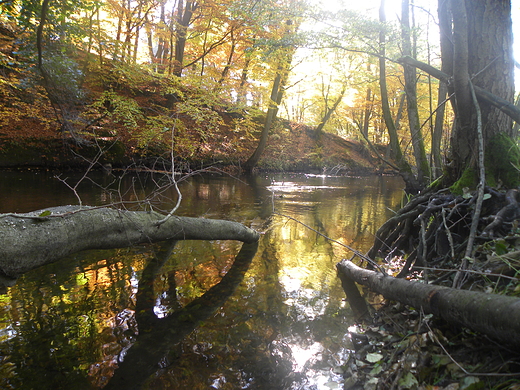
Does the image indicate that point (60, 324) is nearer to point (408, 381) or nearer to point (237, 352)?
point (237, 352)

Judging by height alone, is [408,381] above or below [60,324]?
above

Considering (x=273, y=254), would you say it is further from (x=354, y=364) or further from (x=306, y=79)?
(x=306, y=79)

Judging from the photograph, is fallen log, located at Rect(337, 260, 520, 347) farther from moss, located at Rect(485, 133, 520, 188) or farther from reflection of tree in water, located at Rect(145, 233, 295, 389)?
moss, located at Rect(485, 133, 520, 188)

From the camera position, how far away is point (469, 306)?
1660 mm

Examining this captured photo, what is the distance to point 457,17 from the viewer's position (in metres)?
3.19

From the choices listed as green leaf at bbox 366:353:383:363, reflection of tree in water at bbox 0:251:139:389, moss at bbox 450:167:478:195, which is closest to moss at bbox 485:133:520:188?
moss at bbox 450:167:478:195

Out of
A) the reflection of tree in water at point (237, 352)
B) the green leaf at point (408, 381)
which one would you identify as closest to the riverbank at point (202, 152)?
the reflection of tree in water at point (237, 352)

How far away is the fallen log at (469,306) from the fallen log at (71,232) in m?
2.55

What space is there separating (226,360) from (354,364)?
977 millimetres

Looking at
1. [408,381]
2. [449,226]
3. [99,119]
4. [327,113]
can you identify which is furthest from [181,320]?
[327,113]

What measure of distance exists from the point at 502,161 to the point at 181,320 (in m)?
3.92

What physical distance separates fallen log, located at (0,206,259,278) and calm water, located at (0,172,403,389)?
13.2 inches

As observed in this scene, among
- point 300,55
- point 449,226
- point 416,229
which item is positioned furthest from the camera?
point 300,55

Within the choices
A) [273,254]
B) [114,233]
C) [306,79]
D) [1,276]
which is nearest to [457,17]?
[273,254]
